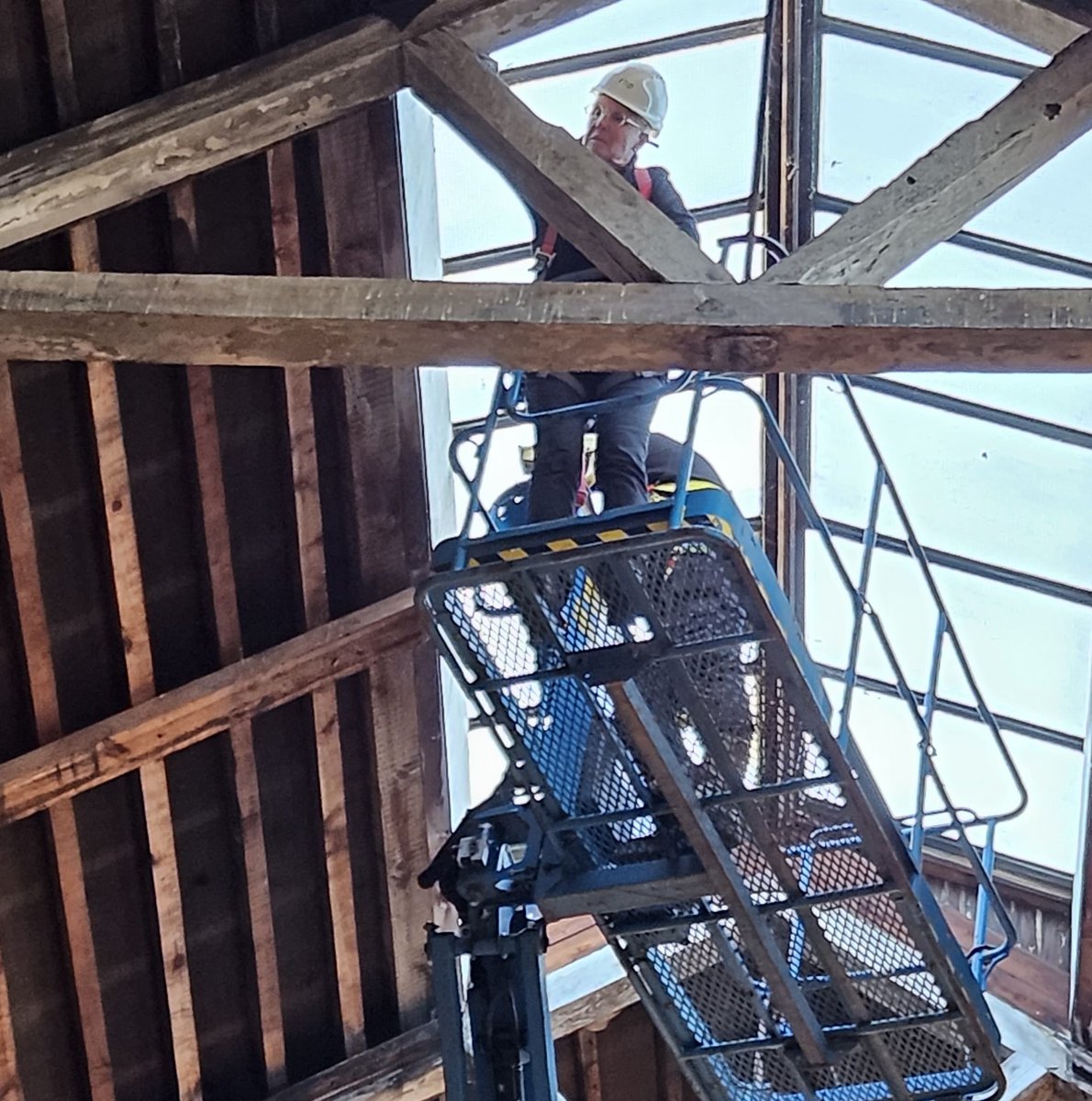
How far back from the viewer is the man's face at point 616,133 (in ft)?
18.7

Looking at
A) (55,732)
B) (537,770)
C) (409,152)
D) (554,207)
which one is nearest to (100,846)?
(55,732)

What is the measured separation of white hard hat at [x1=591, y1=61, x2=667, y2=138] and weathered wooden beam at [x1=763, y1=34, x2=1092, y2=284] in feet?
3.87

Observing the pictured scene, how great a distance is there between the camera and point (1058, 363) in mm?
4199

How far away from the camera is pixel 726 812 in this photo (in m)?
5.29

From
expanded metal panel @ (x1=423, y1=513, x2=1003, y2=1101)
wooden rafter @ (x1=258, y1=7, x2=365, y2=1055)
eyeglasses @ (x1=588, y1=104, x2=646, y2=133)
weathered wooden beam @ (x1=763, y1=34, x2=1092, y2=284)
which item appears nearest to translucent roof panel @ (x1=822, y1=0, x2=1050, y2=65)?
eyeglasses @ (x1=588, y1=104, x2=646, y2=133)

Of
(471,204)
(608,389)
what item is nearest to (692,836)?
(608,389)

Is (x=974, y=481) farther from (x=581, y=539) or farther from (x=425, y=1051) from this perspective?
(x=581, y=539)

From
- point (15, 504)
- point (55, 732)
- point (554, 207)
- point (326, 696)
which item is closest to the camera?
point (554, 207)

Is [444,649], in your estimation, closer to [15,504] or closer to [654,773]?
[654,773]

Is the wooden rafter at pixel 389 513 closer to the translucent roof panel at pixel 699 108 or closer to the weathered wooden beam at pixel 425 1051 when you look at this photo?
the weathered wooden beam at pixel 425 1051

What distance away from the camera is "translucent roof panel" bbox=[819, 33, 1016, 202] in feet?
22.7

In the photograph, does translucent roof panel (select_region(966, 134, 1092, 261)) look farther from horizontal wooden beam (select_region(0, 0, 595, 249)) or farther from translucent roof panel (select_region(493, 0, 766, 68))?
horizontal wooden beam (select_region(0, 0, 595, 249))

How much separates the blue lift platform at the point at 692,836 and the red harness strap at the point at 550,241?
58 cm

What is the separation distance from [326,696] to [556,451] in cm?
171
